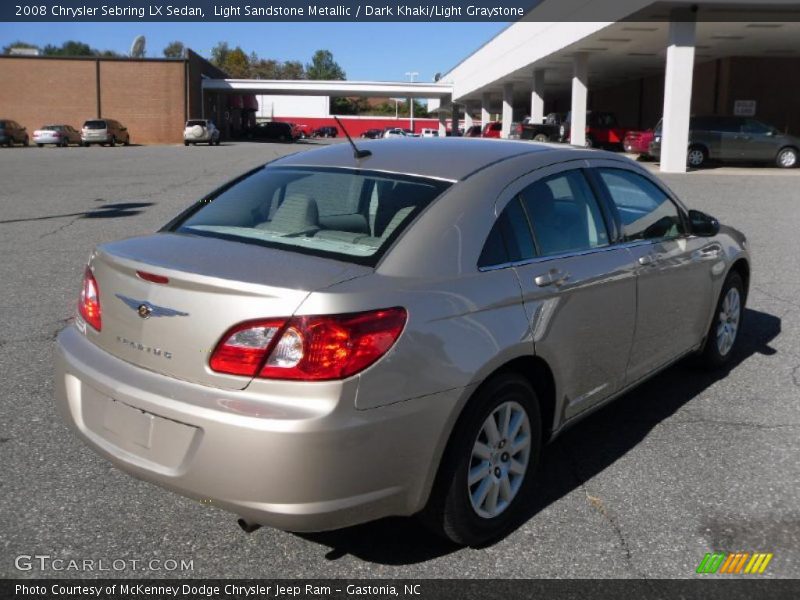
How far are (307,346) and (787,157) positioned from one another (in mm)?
27763

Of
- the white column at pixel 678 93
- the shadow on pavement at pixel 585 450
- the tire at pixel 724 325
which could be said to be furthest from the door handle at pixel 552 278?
the white column at pixel 678 93

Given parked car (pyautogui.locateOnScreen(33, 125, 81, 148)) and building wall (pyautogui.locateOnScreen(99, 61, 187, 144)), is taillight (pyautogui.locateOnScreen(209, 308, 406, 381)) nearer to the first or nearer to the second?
parked car (pyautogui.locateOnScreen(33, 125, 81, 148))

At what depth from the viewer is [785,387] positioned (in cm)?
529

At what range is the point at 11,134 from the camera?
4450 centimetres

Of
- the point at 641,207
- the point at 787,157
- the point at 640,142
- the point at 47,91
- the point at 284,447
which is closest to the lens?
the point at 284,447

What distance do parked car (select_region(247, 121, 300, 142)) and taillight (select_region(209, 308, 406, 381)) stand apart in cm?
6351

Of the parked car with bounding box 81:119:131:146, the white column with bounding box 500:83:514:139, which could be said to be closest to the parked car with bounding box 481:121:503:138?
the white column with bounding box 500:83:514:139

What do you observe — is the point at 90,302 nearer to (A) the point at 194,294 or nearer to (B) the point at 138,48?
(A) the point at 194,294

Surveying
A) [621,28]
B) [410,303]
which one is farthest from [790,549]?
[621,28]

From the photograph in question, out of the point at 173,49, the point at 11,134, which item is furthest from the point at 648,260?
the point at 173,49

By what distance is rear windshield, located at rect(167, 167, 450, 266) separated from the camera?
3.25 meters

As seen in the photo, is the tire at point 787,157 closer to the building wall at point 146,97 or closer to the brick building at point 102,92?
the brick building at point 102,92

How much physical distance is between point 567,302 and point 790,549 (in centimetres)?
136

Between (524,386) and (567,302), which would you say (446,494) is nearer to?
(524,386)
